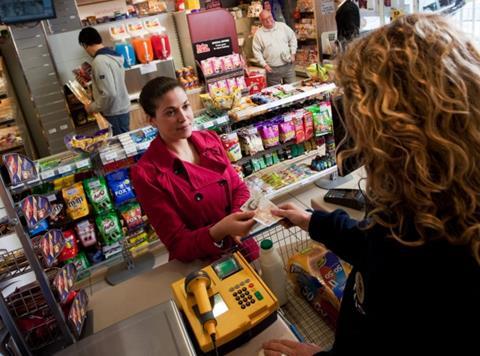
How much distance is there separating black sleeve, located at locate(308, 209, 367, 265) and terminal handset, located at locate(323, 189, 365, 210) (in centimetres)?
76

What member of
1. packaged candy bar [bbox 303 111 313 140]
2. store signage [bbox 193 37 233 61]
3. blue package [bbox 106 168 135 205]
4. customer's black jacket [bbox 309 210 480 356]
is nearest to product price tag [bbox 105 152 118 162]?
blue package [bbox 106 168 135 205]

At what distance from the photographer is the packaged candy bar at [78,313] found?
146 centimetres

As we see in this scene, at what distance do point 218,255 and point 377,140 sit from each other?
3.40 ft

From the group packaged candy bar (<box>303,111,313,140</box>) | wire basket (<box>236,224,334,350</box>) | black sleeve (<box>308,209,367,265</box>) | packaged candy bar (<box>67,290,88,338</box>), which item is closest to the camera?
black sleeve (<box>308,209,367,265</box>)

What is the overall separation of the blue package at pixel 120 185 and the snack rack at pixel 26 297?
5.83 feet

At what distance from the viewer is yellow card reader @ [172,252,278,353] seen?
1.12 m

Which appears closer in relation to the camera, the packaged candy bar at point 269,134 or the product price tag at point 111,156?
the product price tag at point 111,156

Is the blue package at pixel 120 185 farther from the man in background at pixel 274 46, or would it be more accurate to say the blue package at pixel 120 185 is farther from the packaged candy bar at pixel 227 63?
the man in background at pixel 274 46

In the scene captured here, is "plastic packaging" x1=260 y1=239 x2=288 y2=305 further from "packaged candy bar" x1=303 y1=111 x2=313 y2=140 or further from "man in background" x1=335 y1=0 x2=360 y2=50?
"man in background" x1=335 y1=0 x2=360 y2=50

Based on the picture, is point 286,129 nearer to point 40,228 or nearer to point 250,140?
point 250,140

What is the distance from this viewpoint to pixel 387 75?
76cm

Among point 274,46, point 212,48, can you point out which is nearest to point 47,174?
point 212,48

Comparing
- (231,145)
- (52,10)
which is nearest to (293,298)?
(231,145)

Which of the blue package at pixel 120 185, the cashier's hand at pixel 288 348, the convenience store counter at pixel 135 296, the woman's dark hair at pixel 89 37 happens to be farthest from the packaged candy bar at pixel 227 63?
the cashier's hand at pixel 288 348
